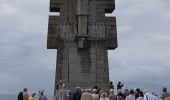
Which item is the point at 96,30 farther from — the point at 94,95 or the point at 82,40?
the point at 94,95

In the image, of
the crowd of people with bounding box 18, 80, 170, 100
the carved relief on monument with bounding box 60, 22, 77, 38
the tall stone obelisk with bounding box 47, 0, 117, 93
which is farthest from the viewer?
the carved relief on monument with bounding box 60, 22, 77, 38

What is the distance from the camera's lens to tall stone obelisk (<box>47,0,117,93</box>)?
2606 cm

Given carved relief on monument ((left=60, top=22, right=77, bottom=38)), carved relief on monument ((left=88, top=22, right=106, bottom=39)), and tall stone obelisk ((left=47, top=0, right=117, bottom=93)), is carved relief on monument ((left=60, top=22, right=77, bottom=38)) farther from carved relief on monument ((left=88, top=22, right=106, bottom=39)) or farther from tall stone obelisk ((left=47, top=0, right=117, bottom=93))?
carved relief on monument ((left=88, top=22, right=106, bottom=39))

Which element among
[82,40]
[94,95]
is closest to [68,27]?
[82,40]

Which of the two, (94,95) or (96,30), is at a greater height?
(96,30)

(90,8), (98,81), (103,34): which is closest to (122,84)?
(98,81)

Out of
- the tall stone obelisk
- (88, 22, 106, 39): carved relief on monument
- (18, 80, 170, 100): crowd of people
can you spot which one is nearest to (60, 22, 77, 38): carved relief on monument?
the tall stone obelisk

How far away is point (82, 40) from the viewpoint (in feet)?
86.0

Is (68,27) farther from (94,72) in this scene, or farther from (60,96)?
(60,96)

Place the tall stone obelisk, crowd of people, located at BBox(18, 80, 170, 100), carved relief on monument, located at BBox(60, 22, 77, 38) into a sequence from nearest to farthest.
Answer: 1. crowd of people, located at BBox(18, 80, 170, 100)
2. the tall stone obelisk
3. carved relief on monument, located at BBox(60, 22, 77, 38)

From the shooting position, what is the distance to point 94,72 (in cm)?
2619

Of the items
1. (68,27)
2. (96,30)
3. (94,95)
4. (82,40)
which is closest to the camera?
(94,95)

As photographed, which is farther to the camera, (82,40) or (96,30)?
(96,30)

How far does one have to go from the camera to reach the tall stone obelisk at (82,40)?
2606 centimetres
